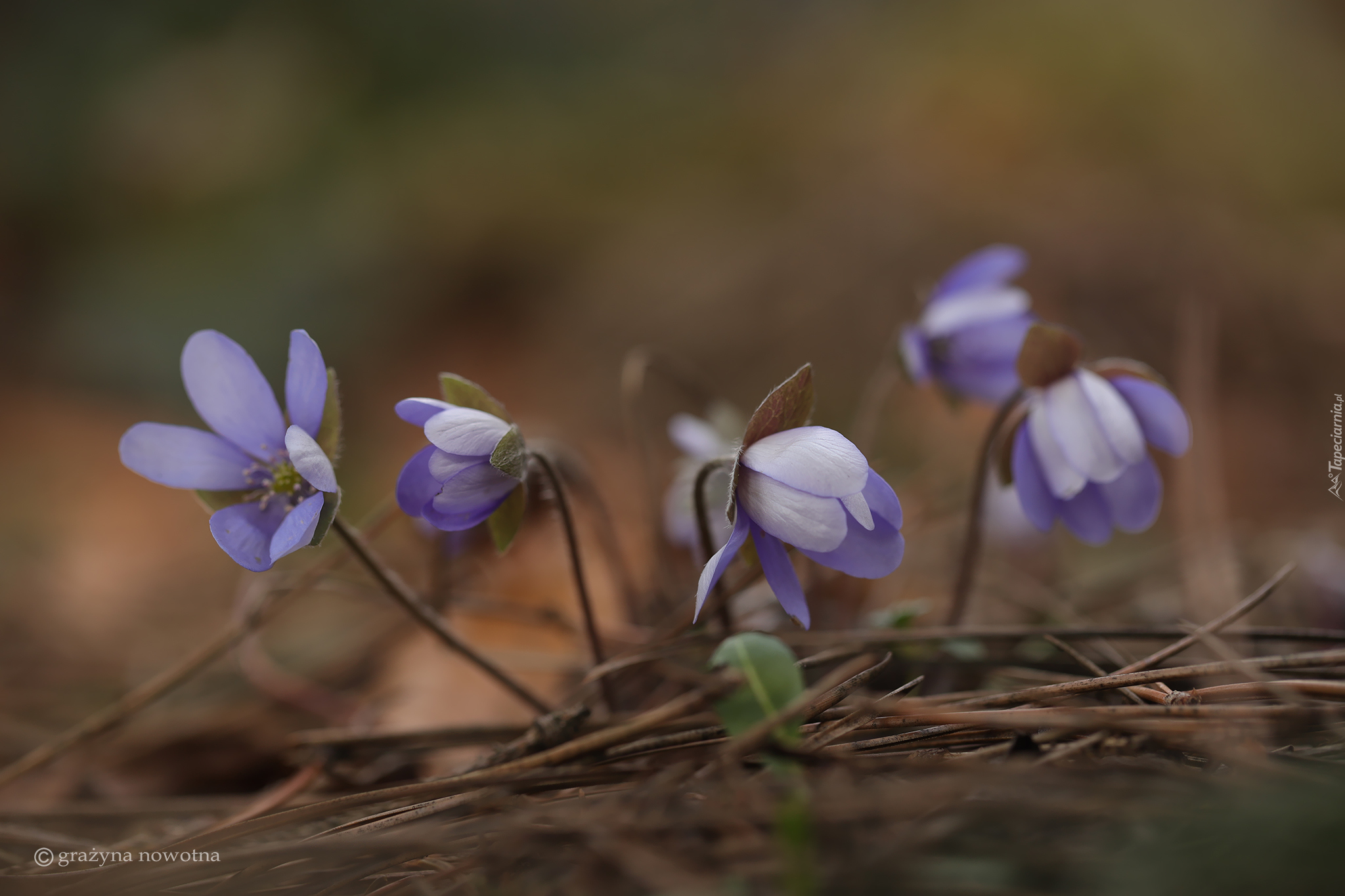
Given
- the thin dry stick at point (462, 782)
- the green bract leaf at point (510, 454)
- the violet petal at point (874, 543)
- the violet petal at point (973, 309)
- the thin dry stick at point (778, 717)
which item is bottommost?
the thin dry stick at point (462, 782)

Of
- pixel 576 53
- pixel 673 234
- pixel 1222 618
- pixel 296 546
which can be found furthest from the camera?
pixel 576 53

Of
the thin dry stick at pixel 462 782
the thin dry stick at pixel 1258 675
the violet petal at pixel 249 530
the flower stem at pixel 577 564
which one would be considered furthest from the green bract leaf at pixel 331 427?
the thin dry stick at pixel 1258 675

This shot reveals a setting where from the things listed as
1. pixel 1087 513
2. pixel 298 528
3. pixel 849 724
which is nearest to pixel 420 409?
pixel 298 528

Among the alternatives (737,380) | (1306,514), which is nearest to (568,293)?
(737,380)

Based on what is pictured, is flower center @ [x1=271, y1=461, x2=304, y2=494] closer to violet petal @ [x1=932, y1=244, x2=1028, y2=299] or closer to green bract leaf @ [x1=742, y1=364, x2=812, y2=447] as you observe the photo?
green bract leaf @ [x1=742, y1=364, x2=812, y2=447]

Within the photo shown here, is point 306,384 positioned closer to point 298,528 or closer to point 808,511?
point 298,528

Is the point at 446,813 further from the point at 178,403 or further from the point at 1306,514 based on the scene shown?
the point at 178,403

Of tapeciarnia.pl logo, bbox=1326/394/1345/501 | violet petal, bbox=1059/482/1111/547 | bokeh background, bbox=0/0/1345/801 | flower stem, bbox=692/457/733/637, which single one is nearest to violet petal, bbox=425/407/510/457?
flower stem, bbox=692/457/733/637

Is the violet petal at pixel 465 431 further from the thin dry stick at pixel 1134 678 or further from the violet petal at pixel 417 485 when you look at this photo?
the thin dry stick at pixel 1134 678
